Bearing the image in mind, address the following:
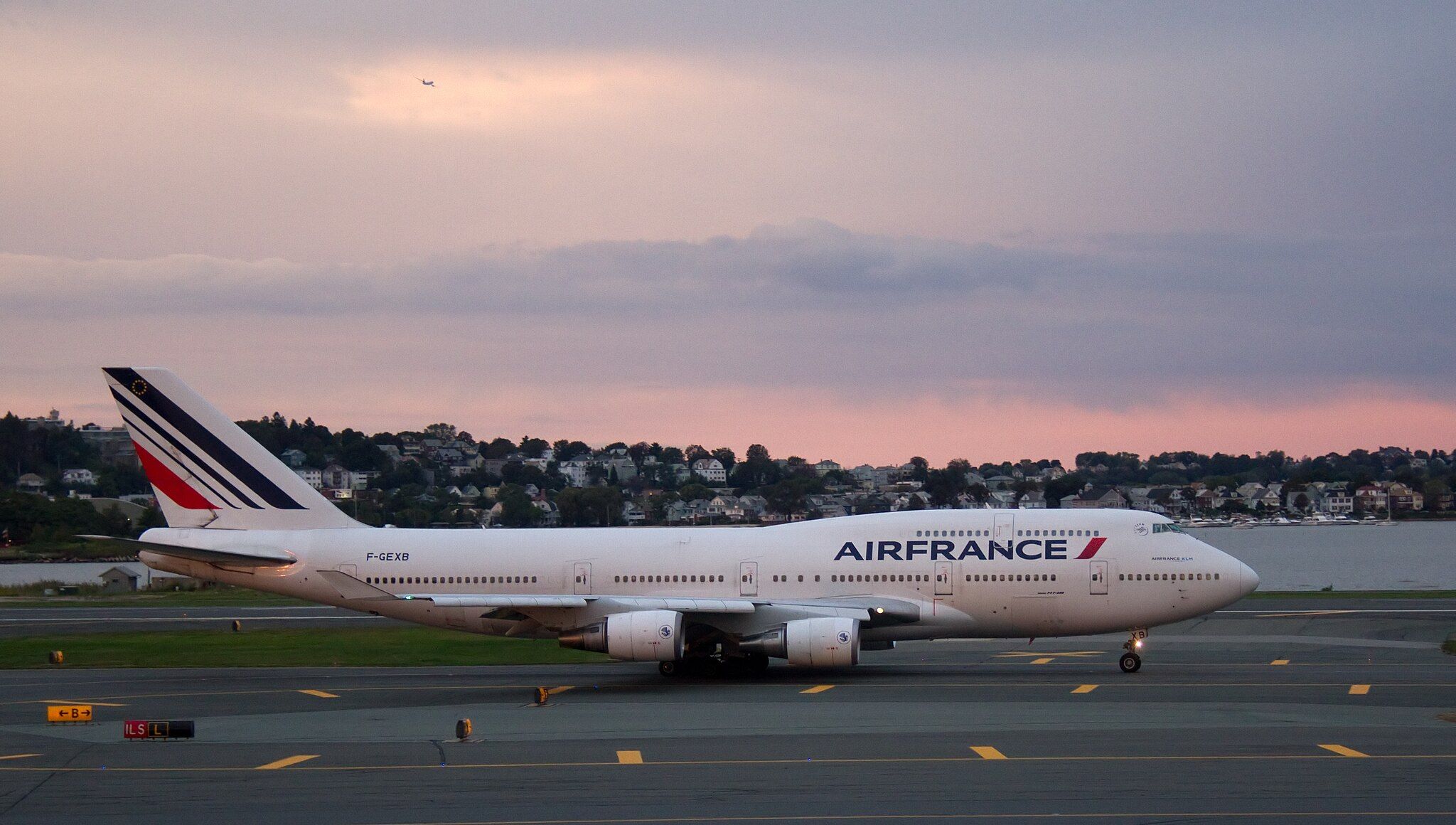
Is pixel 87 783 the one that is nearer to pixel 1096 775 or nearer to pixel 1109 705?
pixel 1096 775

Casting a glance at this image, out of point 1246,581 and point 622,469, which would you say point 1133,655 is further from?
point 622,469

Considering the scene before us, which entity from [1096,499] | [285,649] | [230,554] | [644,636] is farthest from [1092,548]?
[1096,499]

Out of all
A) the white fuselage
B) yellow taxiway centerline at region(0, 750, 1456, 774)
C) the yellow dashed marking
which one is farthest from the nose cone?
the yellow dashed marking

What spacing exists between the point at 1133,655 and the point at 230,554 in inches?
835

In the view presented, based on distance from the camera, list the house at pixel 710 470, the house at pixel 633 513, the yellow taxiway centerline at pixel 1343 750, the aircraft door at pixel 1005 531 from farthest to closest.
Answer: the house at pixel 710 470
the house at pixel 633 513
the aircraft door at pixel 1005 531
the yellow taxiway centerline at pixel 1343 750

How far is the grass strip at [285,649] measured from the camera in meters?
38.1

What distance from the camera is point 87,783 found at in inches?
746

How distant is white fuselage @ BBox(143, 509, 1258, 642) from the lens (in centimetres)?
3222

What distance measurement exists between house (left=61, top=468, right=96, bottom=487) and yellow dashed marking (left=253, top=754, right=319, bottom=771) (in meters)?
117

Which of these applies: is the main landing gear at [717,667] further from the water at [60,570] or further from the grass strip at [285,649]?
the water at [60,570]

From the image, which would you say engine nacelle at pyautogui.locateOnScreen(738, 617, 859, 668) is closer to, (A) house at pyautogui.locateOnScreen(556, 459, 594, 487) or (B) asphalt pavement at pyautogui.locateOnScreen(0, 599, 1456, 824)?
(B) asphalt pavement at pyautogui.locateOnScreen(0, 599, 1456, 824)

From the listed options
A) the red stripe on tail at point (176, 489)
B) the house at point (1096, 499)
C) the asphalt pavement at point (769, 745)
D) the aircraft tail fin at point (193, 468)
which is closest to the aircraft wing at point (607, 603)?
the asphalt pavement at point (769, 745)

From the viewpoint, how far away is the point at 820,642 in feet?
99.5

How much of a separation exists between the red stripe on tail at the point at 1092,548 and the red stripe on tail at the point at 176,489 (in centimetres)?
2132
